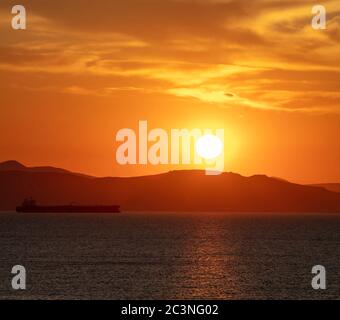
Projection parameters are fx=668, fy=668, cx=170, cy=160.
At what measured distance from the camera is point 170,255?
12988 centimetres

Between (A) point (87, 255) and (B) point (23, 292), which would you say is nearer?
(B) point (23, 292)
